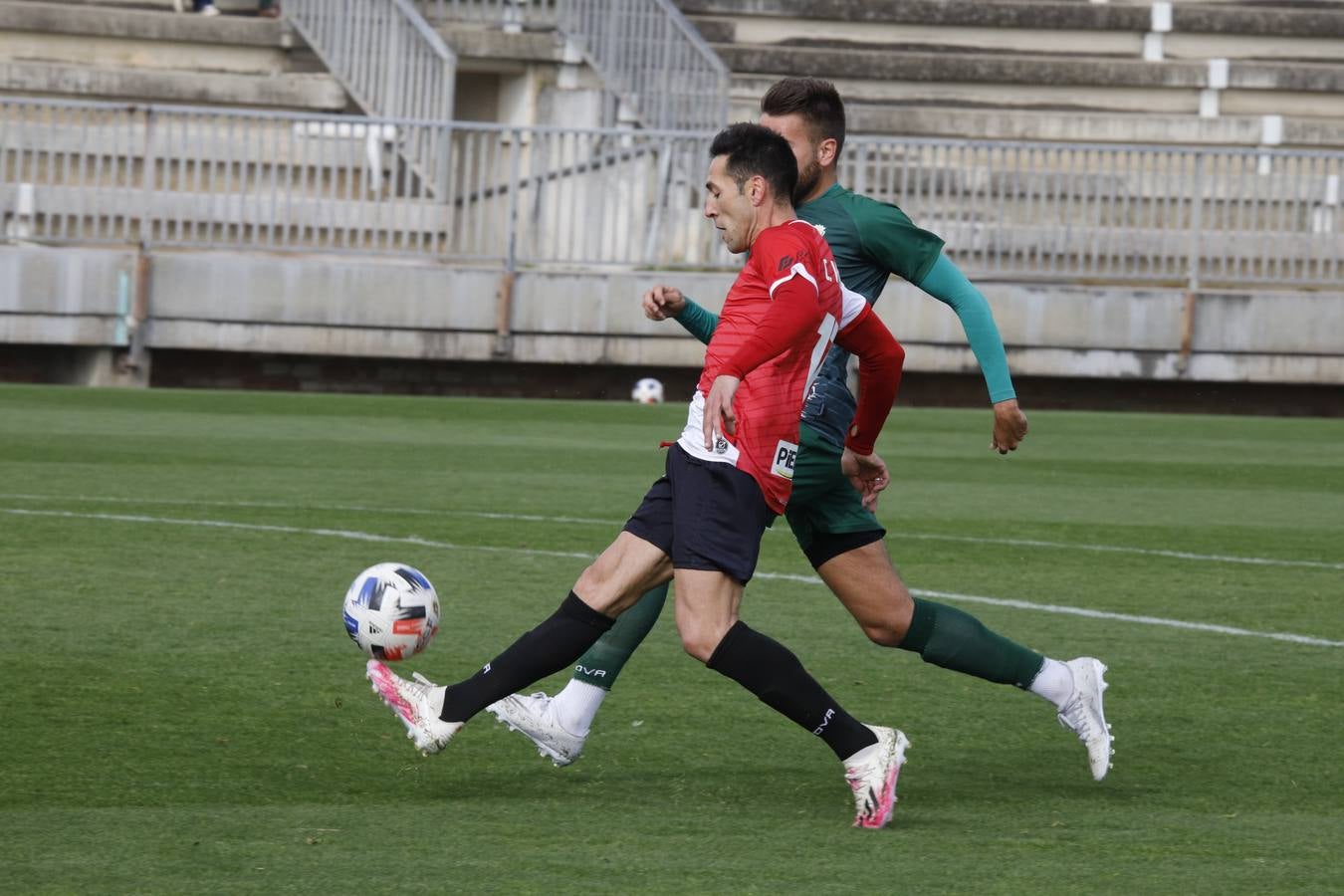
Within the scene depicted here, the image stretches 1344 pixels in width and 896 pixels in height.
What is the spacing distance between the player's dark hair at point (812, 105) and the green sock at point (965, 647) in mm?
1135

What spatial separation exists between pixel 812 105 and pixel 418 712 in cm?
168

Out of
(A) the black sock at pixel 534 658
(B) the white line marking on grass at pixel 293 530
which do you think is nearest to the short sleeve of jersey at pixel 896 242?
(A) the black sock at pixel 534 658

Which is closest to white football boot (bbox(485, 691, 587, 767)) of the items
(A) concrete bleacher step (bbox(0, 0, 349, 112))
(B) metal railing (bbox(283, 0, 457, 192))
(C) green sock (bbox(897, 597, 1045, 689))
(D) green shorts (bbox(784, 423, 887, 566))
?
(D) green shorts (bbox(784, 423, 887, 566))

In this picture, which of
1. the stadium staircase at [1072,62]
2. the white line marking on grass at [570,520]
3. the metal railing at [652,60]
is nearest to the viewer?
the white line marking on grass at [570,520]

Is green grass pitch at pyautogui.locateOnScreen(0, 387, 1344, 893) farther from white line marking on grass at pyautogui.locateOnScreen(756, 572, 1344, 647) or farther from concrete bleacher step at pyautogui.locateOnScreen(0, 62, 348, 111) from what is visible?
concrete bleacher step at pyautogui.locateOnScreen(0, 62, 348, 111)

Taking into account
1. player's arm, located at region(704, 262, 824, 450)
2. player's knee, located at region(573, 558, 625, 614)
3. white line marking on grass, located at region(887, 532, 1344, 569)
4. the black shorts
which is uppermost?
player's arm, located at region(704, 262, 824, 450)

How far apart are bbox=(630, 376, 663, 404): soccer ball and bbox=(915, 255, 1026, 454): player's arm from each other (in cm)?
1157

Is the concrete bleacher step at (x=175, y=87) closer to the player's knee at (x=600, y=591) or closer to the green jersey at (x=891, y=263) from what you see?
the green jersey at (x=891, y=263)

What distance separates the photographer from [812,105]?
4750 millimetres

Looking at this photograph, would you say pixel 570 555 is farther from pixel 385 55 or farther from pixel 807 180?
pixel 385 55

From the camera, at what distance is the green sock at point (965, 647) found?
4801 millimetres

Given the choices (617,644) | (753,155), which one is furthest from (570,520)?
(753,155)

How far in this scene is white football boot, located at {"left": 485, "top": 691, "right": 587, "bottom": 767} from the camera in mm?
4691

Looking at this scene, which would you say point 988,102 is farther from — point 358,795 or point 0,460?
point 358,795
